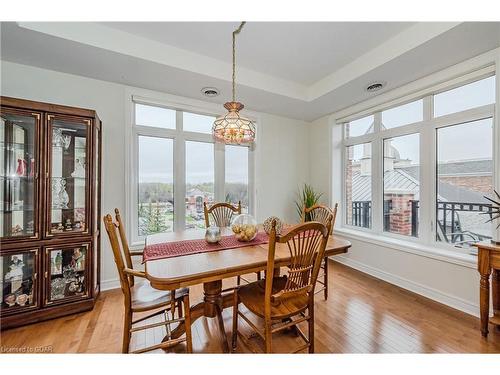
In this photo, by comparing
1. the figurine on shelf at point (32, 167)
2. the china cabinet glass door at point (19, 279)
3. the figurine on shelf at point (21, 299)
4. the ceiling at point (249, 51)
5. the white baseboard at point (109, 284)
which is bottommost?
the white baseboard at point (109, 284)

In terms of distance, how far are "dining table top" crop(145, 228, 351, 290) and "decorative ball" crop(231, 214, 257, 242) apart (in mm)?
116

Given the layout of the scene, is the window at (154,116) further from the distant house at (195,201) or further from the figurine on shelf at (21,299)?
the figurine on shelf at (21,299)

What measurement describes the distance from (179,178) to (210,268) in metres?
2.11

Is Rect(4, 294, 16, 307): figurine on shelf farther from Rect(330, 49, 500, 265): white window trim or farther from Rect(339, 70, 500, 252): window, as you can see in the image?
Rect(339, 70, 500, 252): window

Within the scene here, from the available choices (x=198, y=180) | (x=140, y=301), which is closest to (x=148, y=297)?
(x=140, y=301)

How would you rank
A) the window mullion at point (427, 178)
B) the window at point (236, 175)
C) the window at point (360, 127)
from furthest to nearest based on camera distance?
the window at point (236, 175), the window at point (360, 127), the window mullion at point (427, 178)

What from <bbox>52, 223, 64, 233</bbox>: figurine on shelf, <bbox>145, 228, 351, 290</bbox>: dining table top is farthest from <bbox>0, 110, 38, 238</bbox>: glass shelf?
<bbox>145, 228, 351, 290</bbox>: dining table top

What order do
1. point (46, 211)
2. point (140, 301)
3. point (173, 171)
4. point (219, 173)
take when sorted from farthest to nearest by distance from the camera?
point (219, 173) → point (173, 171) → point (46, 211) → point (140, 301)

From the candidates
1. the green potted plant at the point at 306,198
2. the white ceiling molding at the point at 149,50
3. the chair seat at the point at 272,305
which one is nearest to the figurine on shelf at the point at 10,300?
the chair seat at the point at 272,305

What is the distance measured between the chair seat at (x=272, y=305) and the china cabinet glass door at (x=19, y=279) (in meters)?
1.92

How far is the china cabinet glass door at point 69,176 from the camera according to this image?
2209 millimetres

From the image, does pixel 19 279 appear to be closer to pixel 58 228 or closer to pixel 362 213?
pixel 58 228

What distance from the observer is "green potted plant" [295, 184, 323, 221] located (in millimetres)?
3760

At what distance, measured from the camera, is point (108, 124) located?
2.72 m
